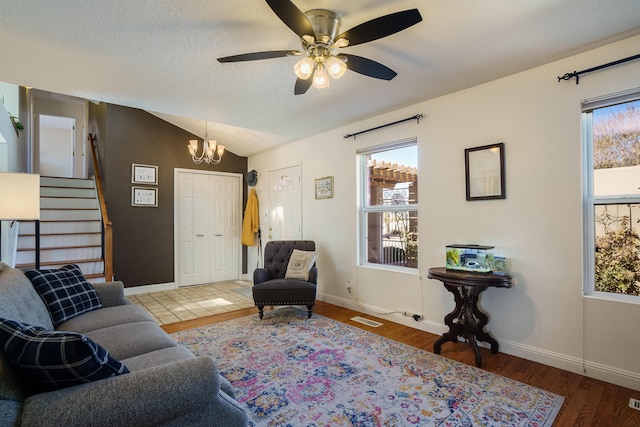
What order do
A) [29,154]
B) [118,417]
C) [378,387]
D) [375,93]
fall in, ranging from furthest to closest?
[29,154] → [375,93] → [378,387] → [118,417]

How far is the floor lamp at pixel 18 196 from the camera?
224 centimetres

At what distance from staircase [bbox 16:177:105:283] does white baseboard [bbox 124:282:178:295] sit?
727mm

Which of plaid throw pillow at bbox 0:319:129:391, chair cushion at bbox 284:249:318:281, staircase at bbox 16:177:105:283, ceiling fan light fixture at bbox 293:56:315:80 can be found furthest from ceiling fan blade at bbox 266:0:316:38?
staircase at bbox 16:177:105:283

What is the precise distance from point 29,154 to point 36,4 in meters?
6.01

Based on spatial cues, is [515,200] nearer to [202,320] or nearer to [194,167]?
[202,320]

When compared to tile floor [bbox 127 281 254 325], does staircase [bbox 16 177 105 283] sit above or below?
above

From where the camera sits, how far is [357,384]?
2180 mm

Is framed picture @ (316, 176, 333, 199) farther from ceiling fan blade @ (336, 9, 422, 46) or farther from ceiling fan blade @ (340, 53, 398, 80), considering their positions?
ceiling fan blade @ (336, 9, 422, 46)

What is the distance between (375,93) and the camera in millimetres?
3064

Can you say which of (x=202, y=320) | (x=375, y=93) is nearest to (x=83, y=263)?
(x=202, y=320)

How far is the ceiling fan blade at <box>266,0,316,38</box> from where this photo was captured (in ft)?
4.76

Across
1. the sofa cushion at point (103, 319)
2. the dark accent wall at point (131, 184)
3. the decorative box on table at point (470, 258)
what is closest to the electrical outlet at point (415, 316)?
the decorative box on table at point (470, 258)

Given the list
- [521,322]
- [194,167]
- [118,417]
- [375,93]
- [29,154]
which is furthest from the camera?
[29,154]

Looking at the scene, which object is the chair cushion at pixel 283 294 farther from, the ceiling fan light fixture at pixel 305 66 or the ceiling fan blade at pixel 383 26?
the ceiling fan blade at pixel 383 26
